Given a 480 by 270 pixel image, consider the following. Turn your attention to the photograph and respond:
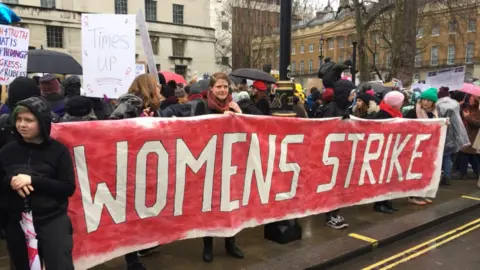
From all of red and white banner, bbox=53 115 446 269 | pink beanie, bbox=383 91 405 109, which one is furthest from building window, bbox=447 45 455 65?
red and white banner, bbox=53 115 446 269

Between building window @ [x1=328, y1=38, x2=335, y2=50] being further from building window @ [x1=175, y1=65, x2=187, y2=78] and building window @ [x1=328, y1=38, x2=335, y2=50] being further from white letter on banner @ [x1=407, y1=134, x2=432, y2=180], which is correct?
white letter on banner @ [x1=407, y1=134, x2=432, y2=180]

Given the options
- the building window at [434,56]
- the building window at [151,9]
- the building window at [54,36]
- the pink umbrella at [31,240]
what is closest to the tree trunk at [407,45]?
the pink umbrella at [31,240]

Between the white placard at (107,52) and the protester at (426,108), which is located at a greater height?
the white placard at (107,52)

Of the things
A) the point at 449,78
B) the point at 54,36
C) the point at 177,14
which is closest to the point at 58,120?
the point at 449,78

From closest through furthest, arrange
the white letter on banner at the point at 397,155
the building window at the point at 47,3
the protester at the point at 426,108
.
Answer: the white letter on banner at the point at 397,155, the protester at the point at 426,108, the building window at the point at 47,3

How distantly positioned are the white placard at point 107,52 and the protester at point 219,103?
5.01ft

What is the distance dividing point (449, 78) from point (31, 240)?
28.6ft

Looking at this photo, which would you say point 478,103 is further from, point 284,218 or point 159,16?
point 159,16

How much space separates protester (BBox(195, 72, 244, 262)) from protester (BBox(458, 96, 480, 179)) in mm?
6233

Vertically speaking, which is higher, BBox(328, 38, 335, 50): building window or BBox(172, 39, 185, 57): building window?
BBox(328, 38, 335, 50): building window

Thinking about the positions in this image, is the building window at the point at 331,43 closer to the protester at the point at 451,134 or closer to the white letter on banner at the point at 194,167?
the protester at the point at 451,134

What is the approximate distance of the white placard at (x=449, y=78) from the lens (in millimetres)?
8867

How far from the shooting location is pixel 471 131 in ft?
28.7

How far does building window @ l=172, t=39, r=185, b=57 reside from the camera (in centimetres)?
4635
